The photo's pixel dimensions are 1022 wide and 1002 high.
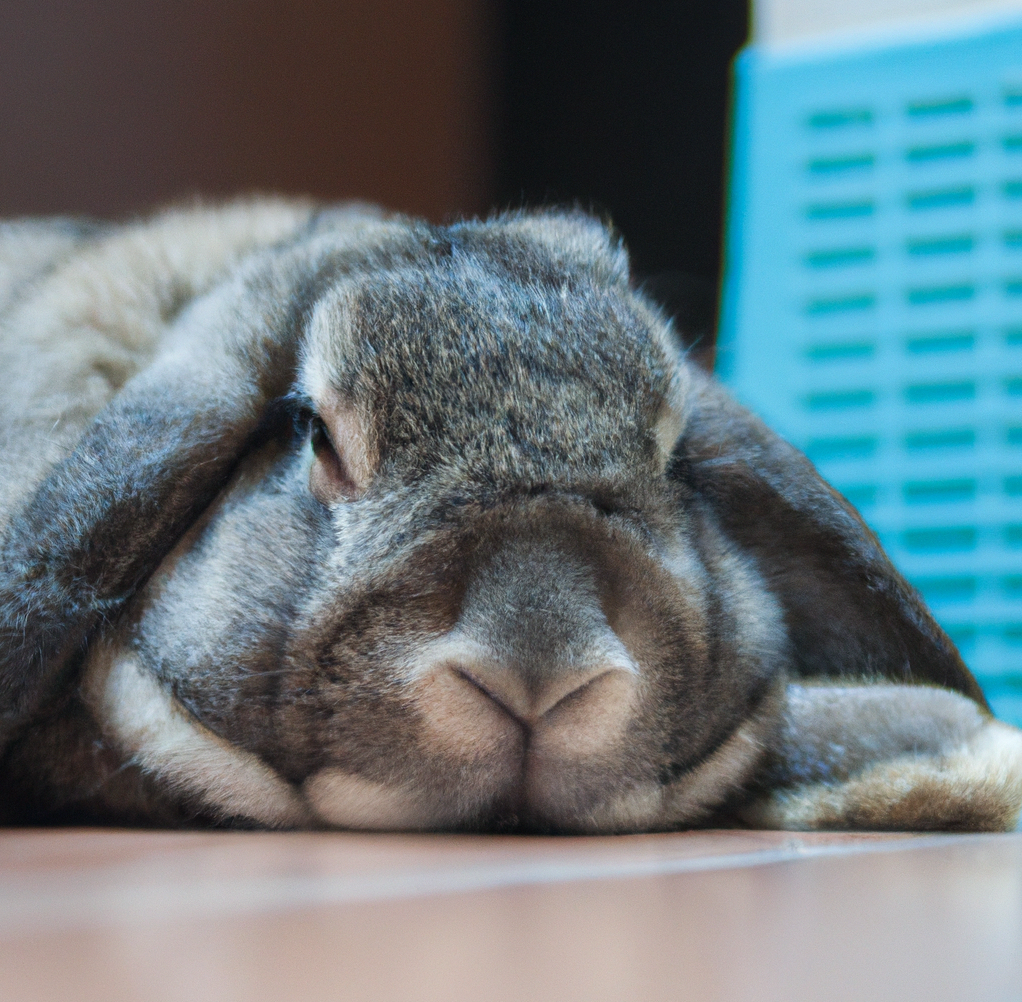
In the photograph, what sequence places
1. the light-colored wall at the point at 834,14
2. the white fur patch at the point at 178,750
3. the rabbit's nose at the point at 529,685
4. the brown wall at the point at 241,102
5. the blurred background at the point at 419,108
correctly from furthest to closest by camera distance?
the light-colored wall at the point at 834,14 < the blurred background at the point at 419,108 < the brown wall at the point at 241,102 < the white fur patch at the point at 178,750 < the rabbit's nose at the point at 529,685

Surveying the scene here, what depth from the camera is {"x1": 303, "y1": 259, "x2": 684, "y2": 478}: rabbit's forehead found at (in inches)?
30.2

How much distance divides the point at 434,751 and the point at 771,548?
43 cm

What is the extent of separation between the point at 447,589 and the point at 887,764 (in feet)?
1.34

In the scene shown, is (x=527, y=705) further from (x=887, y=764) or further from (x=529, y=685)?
(x=887, y=764)

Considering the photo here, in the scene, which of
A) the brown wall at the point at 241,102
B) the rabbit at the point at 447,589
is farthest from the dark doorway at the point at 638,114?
the rabbit at the point at 447,589

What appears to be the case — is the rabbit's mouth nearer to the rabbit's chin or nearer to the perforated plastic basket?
the rabbit's chin

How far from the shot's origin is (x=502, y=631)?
681 millimetres

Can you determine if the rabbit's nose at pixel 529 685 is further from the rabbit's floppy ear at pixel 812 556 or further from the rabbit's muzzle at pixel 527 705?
the rabbit's floppy ear at pixel 812 556

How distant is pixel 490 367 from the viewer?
0.79 meters

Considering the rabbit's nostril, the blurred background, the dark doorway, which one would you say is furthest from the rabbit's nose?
the dark doorway

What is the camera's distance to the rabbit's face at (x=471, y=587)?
70 cm

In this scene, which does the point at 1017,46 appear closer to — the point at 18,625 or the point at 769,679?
the point at 769,679

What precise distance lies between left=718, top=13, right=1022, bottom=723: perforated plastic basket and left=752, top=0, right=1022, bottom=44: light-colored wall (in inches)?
2.0

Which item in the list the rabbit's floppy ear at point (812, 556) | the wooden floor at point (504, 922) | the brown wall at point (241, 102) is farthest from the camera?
the brown wall at point (241, 102)
